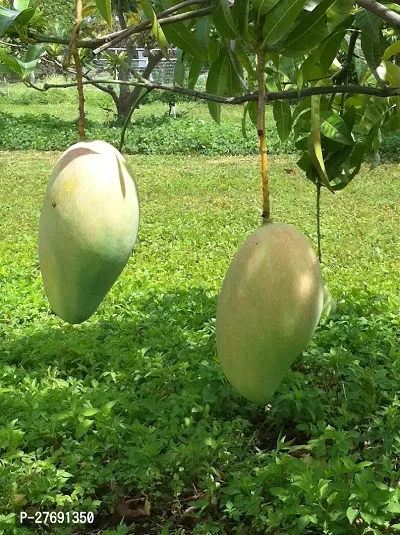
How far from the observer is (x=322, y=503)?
154 cm

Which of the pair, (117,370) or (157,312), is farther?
(157,312)

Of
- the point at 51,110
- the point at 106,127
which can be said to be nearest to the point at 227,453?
the point at 106,127

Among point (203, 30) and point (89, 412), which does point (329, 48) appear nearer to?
point (203, 30)

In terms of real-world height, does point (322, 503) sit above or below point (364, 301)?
above

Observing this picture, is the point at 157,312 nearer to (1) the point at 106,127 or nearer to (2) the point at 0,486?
(2) the point at 0,486

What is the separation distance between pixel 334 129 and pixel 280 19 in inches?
16.3

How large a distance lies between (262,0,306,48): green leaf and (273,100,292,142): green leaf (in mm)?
580

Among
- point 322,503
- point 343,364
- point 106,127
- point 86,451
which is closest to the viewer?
point 322,503

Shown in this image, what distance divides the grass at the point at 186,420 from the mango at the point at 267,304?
3.13ft

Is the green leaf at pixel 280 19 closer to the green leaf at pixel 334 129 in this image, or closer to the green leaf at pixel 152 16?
the green leaf at pixel 152 16

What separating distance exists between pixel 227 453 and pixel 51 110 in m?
11.6

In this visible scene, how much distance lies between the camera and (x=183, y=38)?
0.94 m

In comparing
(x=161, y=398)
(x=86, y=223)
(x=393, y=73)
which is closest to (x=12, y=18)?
(x=86, y=223)

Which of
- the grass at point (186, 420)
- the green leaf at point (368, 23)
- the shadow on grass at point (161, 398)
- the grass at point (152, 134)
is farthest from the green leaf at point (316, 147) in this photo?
the grass at point (152, 134)
